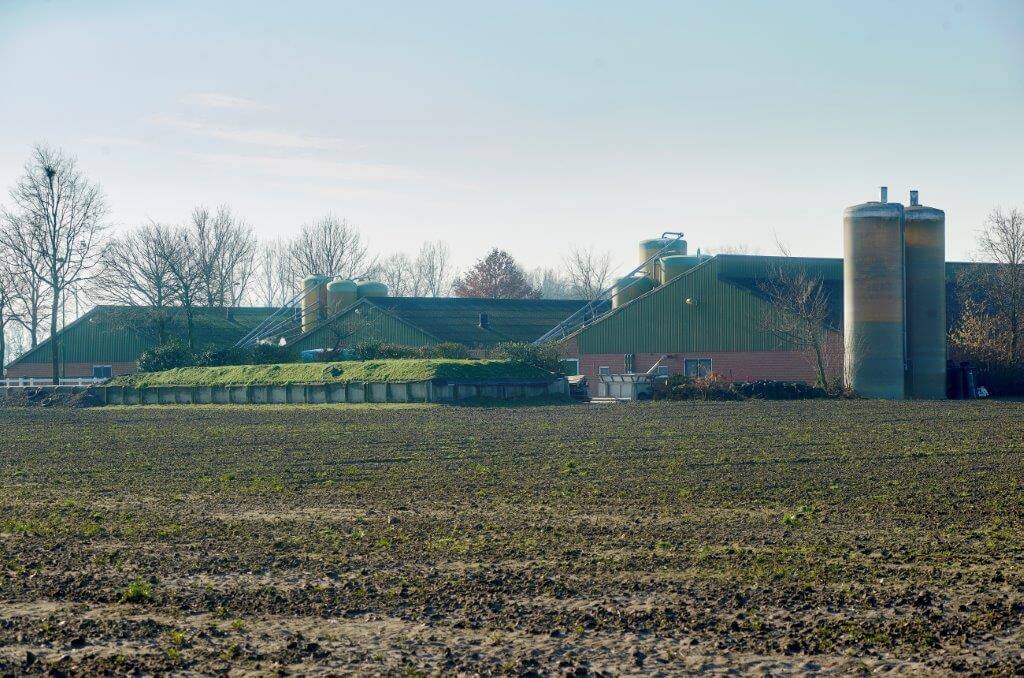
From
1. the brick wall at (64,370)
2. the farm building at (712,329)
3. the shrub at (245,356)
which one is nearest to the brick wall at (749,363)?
the farm building at (712,329)

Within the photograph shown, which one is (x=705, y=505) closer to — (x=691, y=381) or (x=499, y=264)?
(x=691, y=381)

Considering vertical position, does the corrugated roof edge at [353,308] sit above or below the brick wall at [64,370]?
above

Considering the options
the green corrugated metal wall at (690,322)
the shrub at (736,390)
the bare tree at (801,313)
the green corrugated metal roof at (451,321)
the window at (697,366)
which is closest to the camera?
the shrub at (736,390)

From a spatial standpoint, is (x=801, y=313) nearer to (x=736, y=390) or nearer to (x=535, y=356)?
(x=736, y=390)

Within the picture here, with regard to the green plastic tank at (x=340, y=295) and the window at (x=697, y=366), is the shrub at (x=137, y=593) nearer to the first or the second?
the window at (x=697, y=366)

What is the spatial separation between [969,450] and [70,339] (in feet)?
215

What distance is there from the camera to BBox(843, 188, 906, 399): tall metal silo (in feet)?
148

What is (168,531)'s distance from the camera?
43.4 feet

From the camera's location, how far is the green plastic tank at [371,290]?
70812 mm

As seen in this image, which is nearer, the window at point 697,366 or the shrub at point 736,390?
the shrub at point 736,390

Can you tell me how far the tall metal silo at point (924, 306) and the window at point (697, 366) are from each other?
10235mm

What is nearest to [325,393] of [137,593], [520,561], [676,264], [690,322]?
[690,322]

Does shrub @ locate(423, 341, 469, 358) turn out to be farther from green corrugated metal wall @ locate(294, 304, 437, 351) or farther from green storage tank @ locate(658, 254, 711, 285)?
green storage tank @ locate(658, 254, 711, 285)

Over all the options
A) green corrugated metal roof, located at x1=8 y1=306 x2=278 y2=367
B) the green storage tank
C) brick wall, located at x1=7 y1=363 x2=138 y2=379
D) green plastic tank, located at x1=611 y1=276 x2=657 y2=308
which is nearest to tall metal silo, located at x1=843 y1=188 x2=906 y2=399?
the green storage tank
